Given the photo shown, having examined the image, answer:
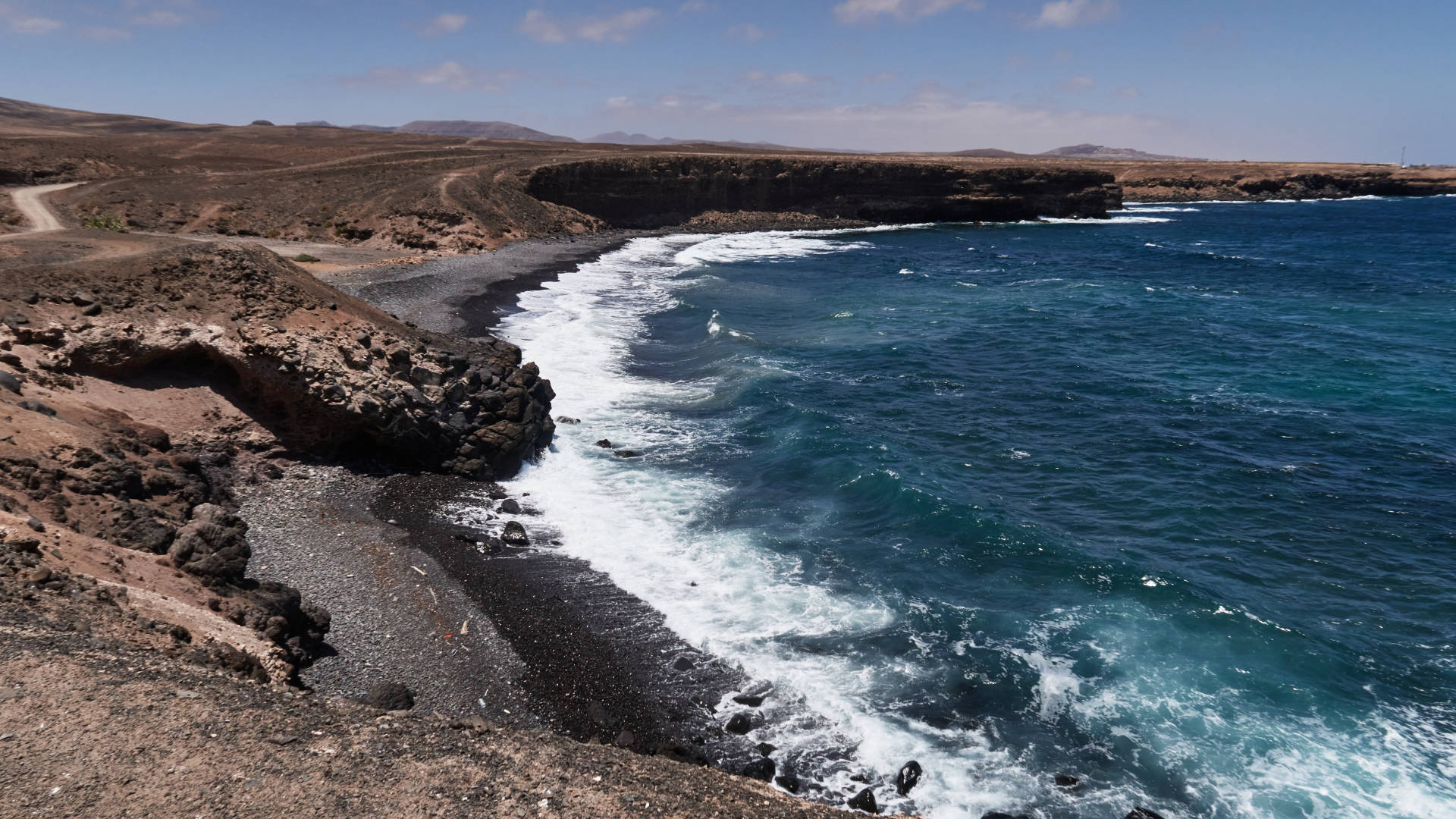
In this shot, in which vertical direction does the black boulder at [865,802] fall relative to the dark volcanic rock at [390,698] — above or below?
below

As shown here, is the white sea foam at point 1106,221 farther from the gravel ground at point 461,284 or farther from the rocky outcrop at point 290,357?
the rocky outcrop at point 290,357

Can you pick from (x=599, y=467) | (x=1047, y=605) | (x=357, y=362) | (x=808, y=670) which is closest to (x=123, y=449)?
(x=357, y=362)

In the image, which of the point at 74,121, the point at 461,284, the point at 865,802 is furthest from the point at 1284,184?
the point at 74,121

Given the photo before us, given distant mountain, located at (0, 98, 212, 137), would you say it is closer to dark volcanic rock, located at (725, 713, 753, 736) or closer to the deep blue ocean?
the deep blue ocean

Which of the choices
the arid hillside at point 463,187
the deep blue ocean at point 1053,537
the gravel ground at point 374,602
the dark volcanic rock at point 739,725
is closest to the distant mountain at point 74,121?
the arid hillside at point 463,187

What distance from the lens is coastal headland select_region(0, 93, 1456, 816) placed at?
23.0 feet

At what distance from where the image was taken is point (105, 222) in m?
35.5

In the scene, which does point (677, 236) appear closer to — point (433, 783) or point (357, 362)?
point (357, 362)

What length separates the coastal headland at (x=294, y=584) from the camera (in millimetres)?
7016

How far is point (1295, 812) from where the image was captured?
9.47m

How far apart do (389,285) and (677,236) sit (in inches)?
1461

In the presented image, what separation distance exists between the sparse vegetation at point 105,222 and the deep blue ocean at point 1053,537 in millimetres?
17739

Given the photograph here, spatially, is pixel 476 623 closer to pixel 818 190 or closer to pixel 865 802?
pixel 865 802

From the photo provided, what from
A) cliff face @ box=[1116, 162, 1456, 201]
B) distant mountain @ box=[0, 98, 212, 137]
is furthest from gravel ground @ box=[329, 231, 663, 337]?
cliff face @ box=[1116, 162, 1456, 201]
